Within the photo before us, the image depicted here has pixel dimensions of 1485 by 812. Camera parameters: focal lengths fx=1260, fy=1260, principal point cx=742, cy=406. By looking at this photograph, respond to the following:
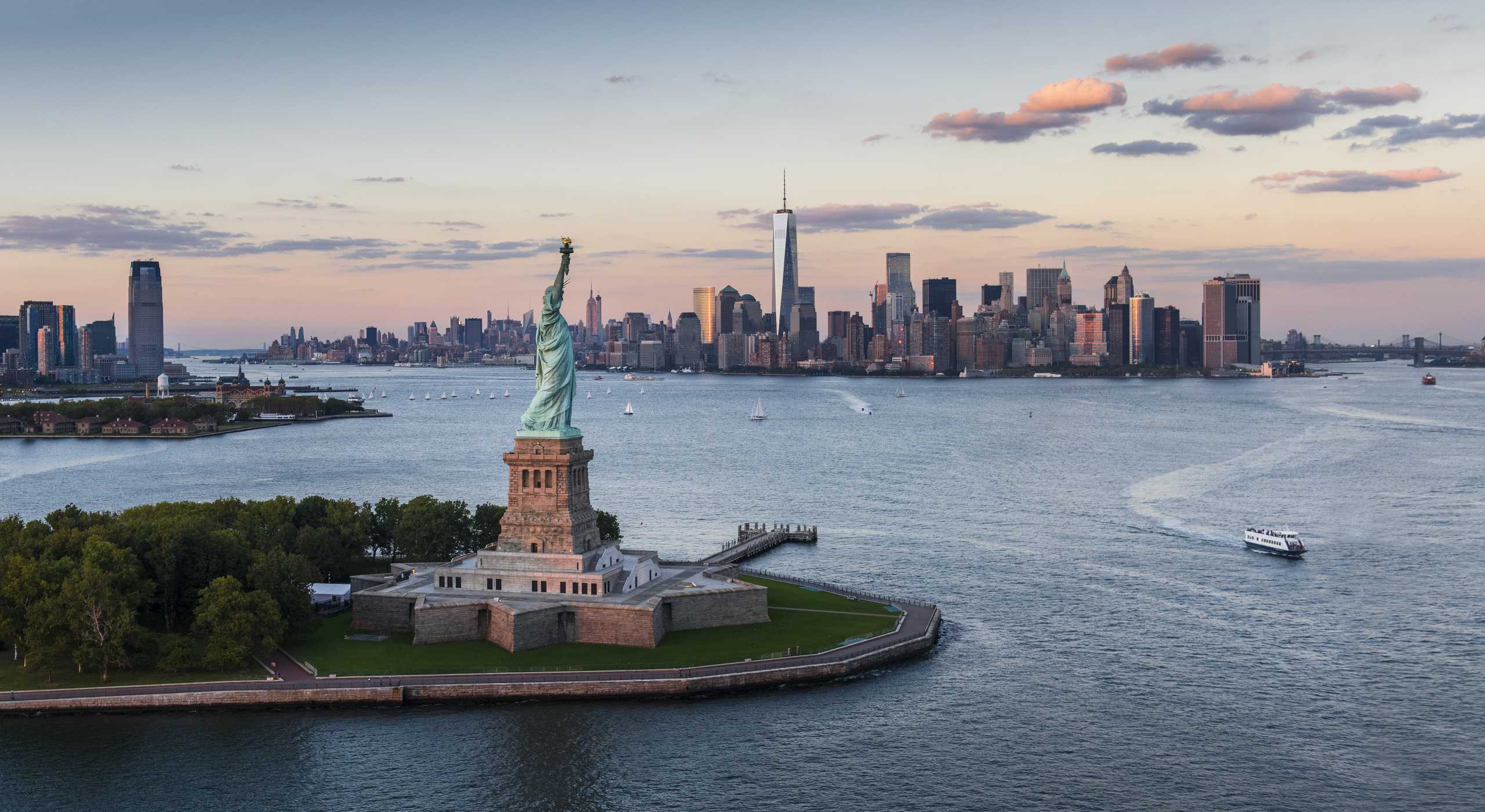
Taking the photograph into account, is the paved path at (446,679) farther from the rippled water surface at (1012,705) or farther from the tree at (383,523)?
the tree at (383,523)

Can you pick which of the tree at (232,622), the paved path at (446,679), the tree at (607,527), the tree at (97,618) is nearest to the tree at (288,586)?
the tree at (232,622)

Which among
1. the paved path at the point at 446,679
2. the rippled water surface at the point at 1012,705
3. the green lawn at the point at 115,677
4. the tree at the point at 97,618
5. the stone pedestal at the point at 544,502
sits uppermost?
the stone pedestal at the point at 544,502

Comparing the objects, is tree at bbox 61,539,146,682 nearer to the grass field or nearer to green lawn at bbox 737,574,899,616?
the grass field

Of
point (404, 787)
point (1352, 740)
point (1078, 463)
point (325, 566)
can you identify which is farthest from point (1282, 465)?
point (404, 787)

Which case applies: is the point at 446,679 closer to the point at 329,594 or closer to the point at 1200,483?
the point at 329,594

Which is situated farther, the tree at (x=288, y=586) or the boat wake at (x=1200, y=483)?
the boat wake at (x=1200, y=483)

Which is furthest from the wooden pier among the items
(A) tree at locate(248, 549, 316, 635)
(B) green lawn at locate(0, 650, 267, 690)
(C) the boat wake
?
(B) green lawn at locate(0, 650, 267, 690)

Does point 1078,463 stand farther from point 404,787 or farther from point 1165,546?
point 404,787
